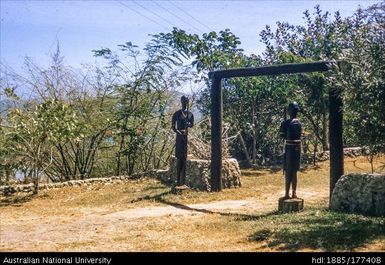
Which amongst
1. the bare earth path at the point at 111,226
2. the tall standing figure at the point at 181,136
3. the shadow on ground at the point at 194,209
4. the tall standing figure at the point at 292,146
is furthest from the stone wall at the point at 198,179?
the tall standing figure at the point at 292,146

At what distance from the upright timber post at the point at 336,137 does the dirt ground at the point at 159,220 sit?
0.76 m

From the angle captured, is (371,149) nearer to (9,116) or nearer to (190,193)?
(190,193)

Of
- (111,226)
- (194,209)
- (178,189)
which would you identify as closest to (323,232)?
(194,209)

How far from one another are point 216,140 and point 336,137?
357cm

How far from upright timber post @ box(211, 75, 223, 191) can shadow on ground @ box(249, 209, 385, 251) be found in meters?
3.67

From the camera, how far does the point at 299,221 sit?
7.02 metres

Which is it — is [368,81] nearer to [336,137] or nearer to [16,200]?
[336,137]

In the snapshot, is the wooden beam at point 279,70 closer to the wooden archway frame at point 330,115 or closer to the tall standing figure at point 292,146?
the wooden archway frame at point 330,115

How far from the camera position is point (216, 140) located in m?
11.1

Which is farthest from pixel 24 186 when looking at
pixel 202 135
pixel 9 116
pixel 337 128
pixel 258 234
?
pixel 337 128

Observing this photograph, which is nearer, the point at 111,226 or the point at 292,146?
the point at 111,226

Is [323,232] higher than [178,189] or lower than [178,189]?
lower

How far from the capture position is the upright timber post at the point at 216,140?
11016 mm
